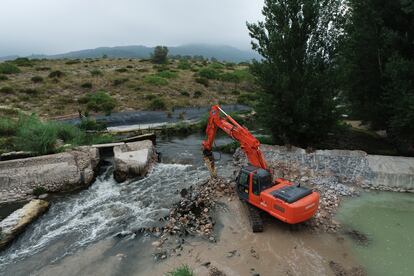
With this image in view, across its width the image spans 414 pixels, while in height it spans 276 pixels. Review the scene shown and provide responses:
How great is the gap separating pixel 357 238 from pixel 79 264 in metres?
9.30

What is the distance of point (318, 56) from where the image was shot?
651 inches

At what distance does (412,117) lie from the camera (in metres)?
14.2

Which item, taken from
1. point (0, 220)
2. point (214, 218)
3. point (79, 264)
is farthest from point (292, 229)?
point (0, 220)

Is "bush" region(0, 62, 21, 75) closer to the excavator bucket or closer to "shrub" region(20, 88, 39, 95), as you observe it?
"shrub" region(20, 88, 39, 95)

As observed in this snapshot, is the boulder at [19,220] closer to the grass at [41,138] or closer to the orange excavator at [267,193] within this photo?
the grass at [41,138]

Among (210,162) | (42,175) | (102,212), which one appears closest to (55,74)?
(42,175)

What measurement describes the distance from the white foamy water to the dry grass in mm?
18563

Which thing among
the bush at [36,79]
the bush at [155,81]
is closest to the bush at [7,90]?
the bush at [36,79]

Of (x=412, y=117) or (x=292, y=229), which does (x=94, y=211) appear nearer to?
(x=292, y=229)

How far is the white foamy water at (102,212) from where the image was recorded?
1070cm

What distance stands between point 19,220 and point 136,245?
507 centimetres

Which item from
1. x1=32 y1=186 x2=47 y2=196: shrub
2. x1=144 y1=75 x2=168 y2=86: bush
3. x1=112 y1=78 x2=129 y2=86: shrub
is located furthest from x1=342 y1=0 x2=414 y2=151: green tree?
x1=112 y1=78 x2=129 y2=86: shrub

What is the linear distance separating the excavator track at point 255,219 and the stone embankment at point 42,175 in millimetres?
9013

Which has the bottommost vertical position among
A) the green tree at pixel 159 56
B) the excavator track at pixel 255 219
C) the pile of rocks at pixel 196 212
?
the pile of rocks at pixel 196 212
